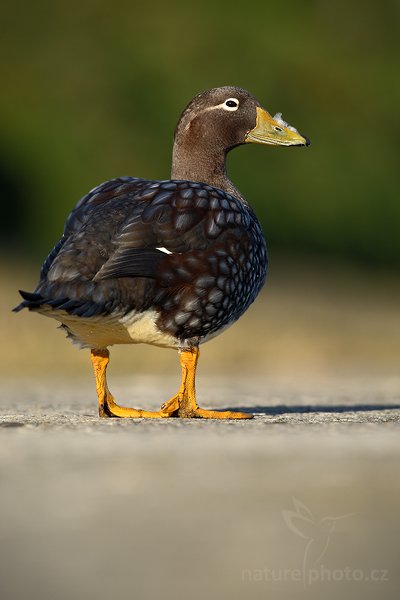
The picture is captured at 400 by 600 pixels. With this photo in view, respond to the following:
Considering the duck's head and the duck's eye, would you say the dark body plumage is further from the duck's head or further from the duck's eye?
the duck's eye

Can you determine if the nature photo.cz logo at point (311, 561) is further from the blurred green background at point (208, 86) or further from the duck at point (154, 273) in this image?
the blurred green background at point (208, 86)

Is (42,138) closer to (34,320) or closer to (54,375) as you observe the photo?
(34,320)

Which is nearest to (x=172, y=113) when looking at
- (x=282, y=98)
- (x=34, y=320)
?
(x=282, y=98)

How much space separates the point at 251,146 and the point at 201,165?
20.7 m

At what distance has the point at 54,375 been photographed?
14523 mm

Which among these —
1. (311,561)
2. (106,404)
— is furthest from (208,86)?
(311,561)

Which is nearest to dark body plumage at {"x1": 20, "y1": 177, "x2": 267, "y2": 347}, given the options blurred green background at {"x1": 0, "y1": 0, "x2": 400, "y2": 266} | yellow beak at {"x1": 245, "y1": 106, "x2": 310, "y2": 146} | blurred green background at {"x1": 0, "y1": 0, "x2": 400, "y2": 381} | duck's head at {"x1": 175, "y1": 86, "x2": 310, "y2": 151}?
→ duck's head at {"x1": 175, "y1": 86, "x2": 310, "y2": 151}

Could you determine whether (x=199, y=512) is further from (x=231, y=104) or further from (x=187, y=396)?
(x=231, y=104)

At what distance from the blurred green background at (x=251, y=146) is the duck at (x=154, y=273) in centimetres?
721

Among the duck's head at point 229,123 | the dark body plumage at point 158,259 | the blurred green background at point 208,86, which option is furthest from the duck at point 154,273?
the blurred green background at point 208,86

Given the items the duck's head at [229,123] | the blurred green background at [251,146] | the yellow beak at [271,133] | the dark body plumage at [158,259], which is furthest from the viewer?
the blurred green background at [251,146]

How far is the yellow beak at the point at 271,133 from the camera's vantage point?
8.48 metres

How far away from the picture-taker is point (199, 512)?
4012 mm

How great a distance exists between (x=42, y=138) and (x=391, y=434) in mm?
24367
